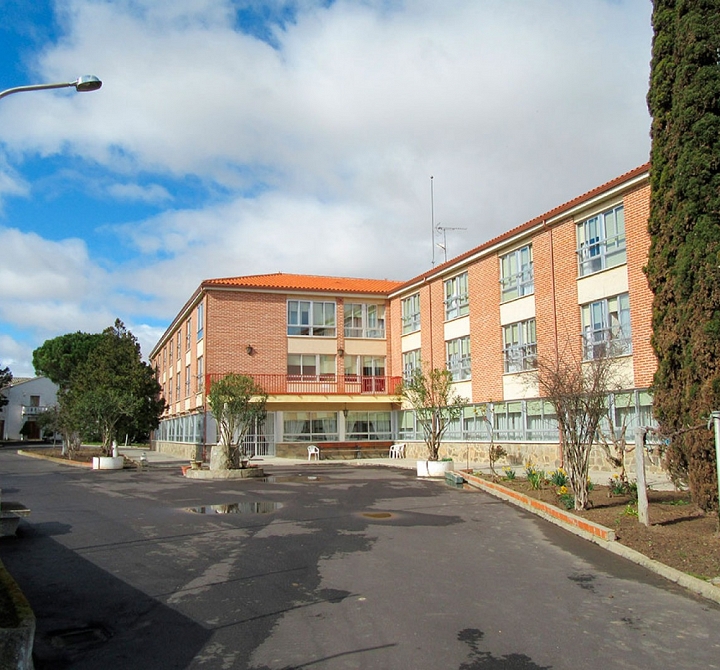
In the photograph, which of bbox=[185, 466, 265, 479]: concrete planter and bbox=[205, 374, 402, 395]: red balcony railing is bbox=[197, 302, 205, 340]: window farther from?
bbox=[185, 466, 265, 479]: concrete planter

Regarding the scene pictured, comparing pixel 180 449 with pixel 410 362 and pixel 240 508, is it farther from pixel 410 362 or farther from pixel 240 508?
pixel 240 508

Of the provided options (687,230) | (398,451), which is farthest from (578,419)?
(398,451)

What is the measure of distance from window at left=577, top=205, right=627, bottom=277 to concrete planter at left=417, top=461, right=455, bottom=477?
767 cm

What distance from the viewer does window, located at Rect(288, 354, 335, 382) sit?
3534cm

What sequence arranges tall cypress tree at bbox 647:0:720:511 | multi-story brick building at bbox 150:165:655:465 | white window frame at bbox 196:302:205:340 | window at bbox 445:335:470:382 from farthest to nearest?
white window frame at bbox 196:302:205:340 → window at bbox 445:335:470:382 → multi-story brick building at bbox 150:165:655:465 → tall cypress tree at bbox 647:0:720:511

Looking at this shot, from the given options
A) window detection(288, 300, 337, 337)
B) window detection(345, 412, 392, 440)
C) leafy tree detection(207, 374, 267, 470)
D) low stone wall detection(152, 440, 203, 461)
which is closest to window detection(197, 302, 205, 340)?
window detection(288, 300, 337, 337)

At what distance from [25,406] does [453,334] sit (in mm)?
73593

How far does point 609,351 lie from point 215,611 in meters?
16.3

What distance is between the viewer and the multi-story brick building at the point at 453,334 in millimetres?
21469

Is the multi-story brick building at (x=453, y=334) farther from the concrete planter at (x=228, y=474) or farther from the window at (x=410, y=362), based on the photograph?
the concrete planter at (x=228, y=474)

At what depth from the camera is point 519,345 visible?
26250mm

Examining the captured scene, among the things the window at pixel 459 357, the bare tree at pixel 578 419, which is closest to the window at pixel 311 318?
the window at pixel 459 357

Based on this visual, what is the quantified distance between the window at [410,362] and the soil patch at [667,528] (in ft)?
67.0

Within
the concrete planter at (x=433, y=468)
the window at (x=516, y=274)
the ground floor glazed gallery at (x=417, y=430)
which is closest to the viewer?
the concrete planter at (x=433, y=468)
